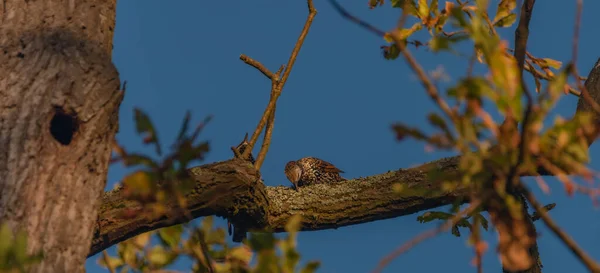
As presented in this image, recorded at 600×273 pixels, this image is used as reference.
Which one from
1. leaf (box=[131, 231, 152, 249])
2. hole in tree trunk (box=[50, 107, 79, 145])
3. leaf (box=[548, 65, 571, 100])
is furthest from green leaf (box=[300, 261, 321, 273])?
hole in tree trunk (box=[50, 107, 79, 145])

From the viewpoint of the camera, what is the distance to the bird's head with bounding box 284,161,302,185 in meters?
5.59

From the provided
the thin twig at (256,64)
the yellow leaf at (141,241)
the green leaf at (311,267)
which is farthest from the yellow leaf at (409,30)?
the thin twig at (256,64)

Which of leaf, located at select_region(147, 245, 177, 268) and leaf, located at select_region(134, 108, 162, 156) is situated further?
leaf, located at select_region(147, 245, 177, 268)

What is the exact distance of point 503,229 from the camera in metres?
1.49

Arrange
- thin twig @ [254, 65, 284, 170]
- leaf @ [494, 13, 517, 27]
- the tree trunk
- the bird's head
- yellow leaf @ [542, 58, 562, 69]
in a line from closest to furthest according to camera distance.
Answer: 1. the tree trunk
2. leaf @ [494, 13, 517, 27]
3. yellow leaf @ [542, 58, 562, 69]
4. thin twig @ [254, 65, 284, 170]
5. the bird's head

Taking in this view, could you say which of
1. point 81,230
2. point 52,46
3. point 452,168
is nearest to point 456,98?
point 81,230

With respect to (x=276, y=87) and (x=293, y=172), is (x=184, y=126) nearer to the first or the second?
(x=276, y=87)

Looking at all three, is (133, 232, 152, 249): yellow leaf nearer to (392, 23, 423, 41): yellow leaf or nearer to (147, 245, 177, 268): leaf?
(147, 245, 177, 268): leaf

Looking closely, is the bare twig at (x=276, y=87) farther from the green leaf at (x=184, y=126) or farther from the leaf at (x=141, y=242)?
the green leaf at (x=184, y=126)

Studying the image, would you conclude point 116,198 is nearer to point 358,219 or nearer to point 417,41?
point 358,219

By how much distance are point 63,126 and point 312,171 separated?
3.91 meters

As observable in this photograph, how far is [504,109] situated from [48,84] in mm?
1356

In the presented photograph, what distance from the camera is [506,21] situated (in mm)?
2369

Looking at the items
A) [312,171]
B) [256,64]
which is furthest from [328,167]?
[256,64]
